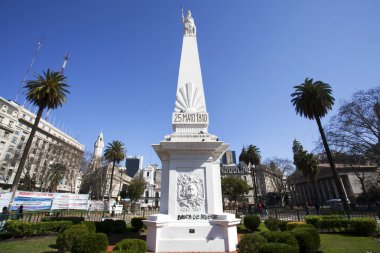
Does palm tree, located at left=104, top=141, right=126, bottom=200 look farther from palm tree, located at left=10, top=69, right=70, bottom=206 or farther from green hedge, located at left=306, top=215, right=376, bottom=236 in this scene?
green hedge, located at left=306, top=215, right=376, bottom=236

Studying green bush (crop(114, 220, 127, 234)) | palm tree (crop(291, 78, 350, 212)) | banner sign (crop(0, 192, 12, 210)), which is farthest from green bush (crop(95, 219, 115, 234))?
palm tree (crop(291, 78, 350, 212))

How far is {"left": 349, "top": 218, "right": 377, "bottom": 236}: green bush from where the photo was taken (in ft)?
39.3

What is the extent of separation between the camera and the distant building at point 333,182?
2003 inches

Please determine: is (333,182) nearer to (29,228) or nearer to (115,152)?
(115,152)

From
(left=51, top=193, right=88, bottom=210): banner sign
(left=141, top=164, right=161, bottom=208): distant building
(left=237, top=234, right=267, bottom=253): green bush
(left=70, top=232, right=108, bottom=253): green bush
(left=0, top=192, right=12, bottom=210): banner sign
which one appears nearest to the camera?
(left=237, top=234, right=267, bottom=253): green bush

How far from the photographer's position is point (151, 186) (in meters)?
106

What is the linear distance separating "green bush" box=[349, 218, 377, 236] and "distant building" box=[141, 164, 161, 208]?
9220cm

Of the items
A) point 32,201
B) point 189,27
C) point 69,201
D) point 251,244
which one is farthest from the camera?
point 69,201

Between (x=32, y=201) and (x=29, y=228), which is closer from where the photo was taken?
(x=29, y=228)

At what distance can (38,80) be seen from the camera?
82.5 ft

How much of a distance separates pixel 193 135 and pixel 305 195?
75.4 m

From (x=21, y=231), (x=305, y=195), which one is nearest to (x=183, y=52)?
(x=21, y=231)

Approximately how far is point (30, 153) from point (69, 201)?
30917mm

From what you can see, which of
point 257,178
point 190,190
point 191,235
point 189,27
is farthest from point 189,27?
point 257,178
